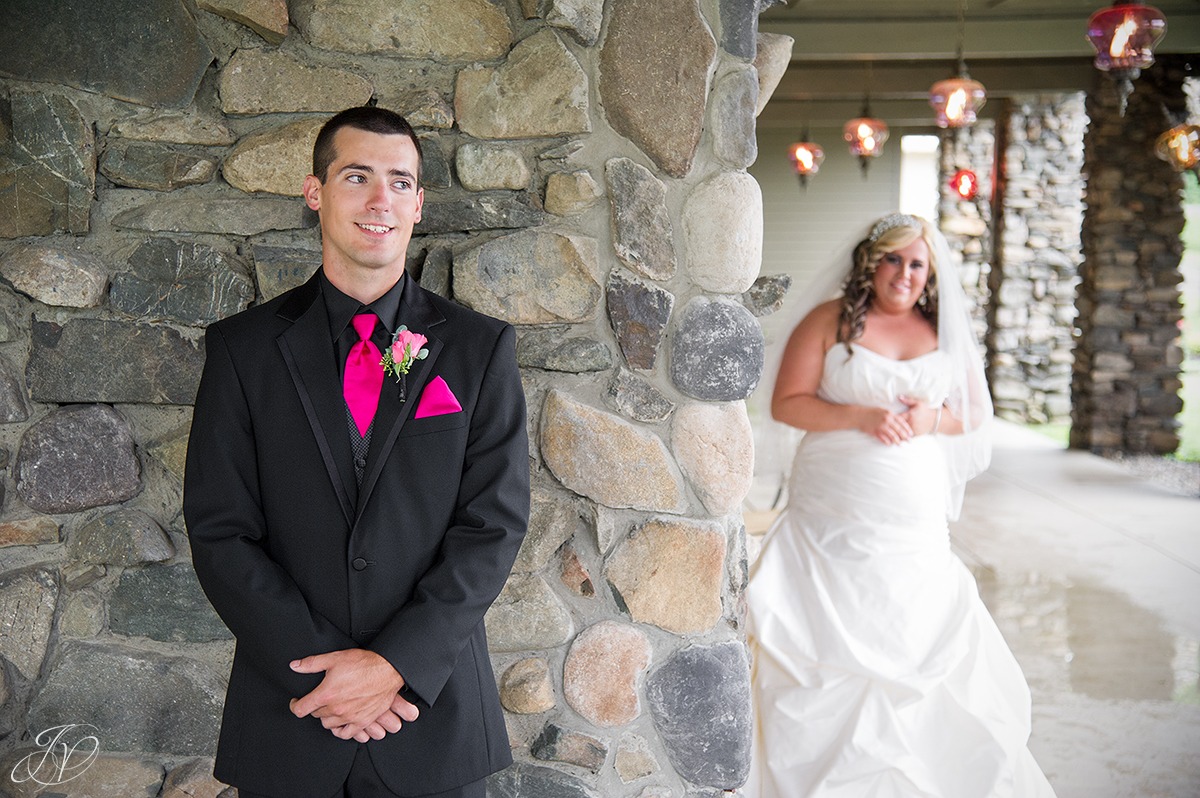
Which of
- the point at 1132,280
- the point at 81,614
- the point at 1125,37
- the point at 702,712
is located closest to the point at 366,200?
the point at 81,614

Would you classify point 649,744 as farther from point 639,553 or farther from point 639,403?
point 639,403

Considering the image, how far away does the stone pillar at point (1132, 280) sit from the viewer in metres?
9.34

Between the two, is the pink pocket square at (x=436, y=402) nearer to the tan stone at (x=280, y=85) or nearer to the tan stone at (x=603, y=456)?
the tan stone at (x=603, y=456)

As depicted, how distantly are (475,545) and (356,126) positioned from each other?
2.34 feet

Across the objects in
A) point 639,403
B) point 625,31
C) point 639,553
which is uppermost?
point 625,31

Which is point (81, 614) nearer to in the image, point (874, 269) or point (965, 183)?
point (874, 269)

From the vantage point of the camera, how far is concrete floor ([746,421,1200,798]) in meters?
3.37

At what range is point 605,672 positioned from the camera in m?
2.17

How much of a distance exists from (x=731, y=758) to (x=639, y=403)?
2.58 ft

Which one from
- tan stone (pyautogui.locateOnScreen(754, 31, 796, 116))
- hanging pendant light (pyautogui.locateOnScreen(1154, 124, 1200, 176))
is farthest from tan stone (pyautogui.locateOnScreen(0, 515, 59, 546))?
hanging pendant light (pyautogui.locateOnScreen(1154, 124, 1200, 176))

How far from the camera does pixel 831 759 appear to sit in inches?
118

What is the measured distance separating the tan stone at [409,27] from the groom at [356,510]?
0.43 metres

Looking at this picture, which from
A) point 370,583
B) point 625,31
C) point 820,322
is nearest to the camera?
point 370,583

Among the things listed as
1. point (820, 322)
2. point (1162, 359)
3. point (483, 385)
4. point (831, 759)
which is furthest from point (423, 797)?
point (1162, 359)
